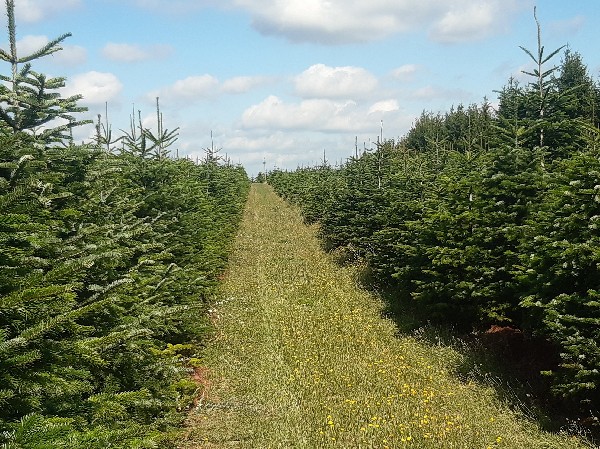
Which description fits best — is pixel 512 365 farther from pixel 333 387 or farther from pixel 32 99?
pixel 32 99

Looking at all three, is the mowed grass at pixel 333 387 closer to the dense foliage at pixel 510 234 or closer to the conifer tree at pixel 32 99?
the dense foliage at pixel 510 234

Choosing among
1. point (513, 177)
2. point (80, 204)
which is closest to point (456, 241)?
point (513, 177)

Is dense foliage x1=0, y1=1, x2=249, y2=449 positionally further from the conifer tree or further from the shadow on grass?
the shadow on grass

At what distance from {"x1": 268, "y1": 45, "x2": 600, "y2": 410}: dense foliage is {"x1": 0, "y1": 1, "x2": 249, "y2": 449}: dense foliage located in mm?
A: 5211

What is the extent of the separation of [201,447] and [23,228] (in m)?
4.46

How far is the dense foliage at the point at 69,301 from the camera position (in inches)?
124

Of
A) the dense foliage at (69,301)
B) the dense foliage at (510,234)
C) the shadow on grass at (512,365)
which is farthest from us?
the shadow on grass at (512,365)

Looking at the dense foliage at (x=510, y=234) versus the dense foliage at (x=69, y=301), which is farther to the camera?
the dense foliage at (x=510, y=234)

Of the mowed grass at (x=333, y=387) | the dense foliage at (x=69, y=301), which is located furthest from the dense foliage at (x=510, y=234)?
the dense foliage at (x=69, y=301)

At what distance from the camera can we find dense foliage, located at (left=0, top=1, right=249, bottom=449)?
10.4ft

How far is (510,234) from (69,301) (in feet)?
25.3

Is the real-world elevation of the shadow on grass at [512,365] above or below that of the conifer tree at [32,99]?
below

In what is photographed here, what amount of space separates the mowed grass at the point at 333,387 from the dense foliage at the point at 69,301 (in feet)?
3.79

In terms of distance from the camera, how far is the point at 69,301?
12.4ft
